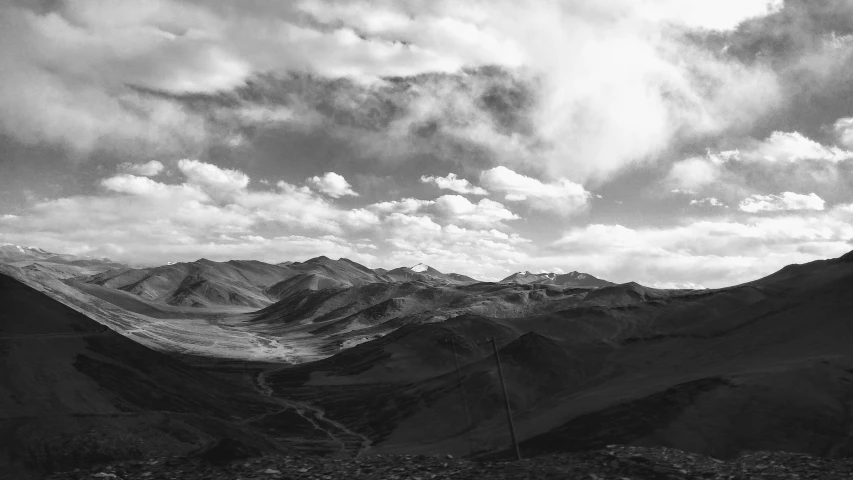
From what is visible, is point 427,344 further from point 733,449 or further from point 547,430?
point 733,449

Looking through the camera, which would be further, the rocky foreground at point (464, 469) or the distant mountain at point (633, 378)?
the distant mountain at point (633, 378)

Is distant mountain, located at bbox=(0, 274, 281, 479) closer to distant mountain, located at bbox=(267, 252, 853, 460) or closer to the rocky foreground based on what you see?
the rocky foreground

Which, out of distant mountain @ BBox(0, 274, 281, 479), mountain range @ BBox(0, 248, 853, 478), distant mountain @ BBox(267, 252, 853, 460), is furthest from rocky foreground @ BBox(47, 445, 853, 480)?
distant mountain @ BBox(267, 252, 853, 460)

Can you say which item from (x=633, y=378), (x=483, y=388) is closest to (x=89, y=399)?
(x=483, y=388)

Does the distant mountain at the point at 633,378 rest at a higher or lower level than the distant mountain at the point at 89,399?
lower

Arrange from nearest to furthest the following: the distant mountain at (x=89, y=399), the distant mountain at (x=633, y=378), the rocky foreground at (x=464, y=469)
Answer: the rocky foreground at (x=464, y=469), the distant mountain at (x=89, y=399), the distant mountain at (x=633, y=378)

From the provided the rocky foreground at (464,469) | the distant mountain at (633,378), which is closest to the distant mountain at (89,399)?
the rocky foreground at (464,469)

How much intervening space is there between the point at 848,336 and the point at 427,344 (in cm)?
9636

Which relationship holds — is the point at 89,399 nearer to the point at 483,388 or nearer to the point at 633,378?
the point at 483,388

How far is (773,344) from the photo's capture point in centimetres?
10150

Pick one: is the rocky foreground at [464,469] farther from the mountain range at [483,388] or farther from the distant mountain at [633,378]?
the distant mountain at [633,378]

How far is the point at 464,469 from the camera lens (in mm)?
30031

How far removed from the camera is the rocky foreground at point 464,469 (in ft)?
91.7

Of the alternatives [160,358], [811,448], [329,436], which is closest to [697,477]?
[811,448]
